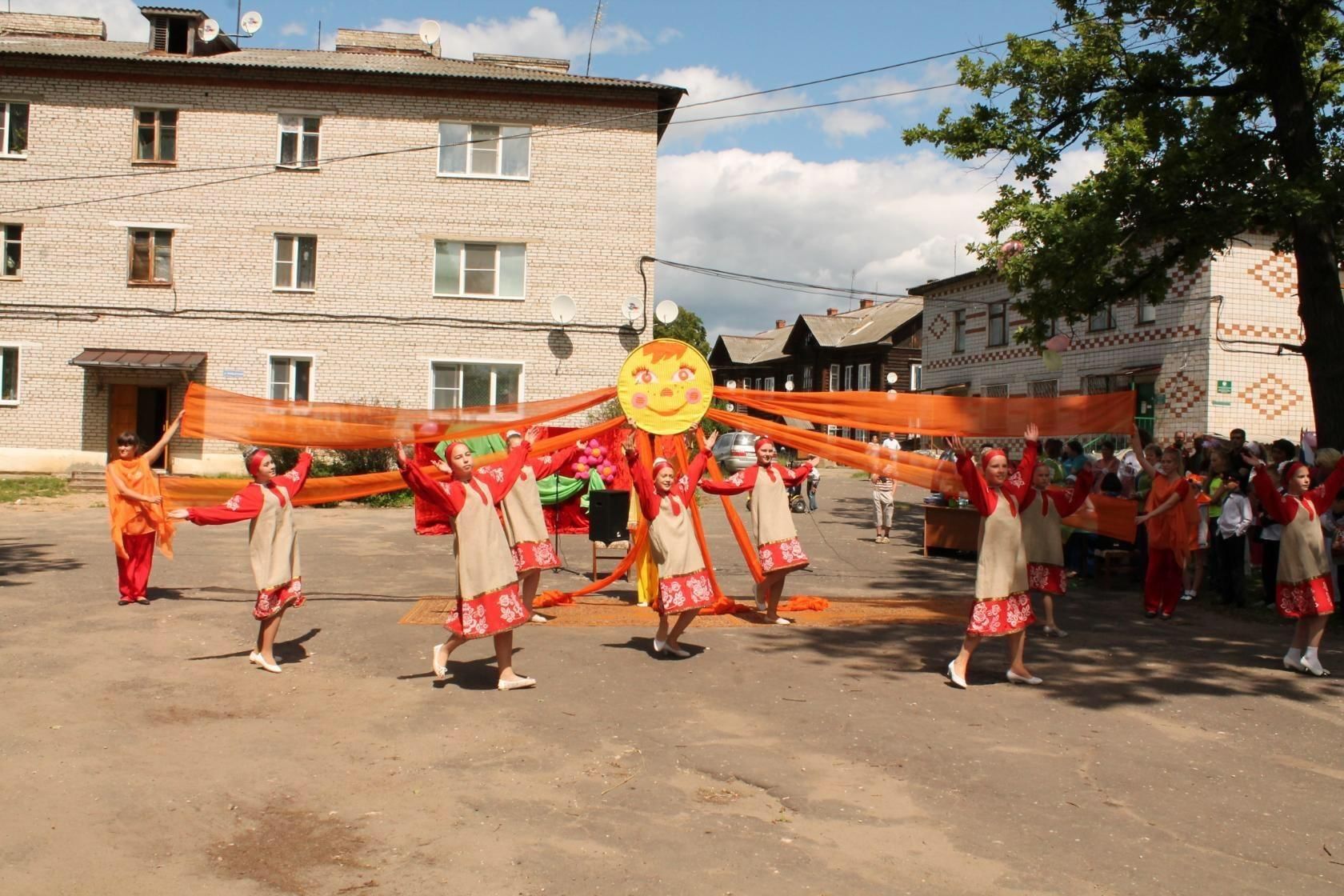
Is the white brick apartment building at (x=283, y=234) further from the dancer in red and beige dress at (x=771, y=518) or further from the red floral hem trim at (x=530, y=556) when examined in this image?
the dancer in red and beige dress at (x=771, y=518)

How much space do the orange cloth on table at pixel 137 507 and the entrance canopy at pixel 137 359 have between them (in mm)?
16245

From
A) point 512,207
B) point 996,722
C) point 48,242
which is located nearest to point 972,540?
point 996,722

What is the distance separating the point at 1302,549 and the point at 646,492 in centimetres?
516

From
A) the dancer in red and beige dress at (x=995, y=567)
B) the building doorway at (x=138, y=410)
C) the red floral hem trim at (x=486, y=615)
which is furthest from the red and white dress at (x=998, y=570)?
the building doorway at (x=138, y=410)

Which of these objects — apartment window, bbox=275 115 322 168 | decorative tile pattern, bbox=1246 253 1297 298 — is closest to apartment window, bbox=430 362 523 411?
apartment window, bbox=275 115 322 168

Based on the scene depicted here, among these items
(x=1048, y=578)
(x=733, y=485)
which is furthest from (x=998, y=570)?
(x=733, y=485)

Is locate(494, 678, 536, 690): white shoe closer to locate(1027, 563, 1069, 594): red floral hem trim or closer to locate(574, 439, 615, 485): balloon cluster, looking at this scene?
locate(574, 439, 615, 485): balloon cluster

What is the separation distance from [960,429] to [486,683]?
5085mm

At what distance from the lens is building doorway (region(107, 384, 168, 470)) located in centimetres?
2703

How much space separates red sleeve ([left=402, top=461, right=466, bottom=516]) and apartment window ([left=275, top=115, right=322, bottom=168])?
2140 cm

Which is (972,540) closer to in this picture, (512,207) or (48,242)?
(512,207)

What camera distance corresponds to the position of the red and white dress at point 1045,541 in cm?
977

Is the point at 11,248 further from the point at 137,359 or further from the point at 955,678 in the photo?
the point at 955,678

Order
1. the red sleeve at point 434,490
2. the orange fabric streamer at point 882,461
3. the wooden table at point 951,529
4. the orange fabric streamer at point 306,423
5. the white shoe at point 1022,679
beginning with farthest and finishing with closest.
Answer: the wooden table at point 951,529 < the orange fabric streamer at point 882,461 < the orange fabric streamer at point 306,423 < the white shoe at point 1022,679 < the red sleeve at point 434,490
